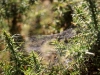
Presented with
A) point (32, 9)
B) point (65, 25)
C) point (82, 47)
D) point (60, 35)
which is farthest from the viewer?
point (32, 9)

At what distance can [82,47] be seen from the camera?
3.51 meters

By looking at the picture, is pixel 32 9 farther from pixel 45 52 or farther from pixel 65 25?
pixel 45 52

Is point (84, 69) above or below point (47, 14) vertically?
below

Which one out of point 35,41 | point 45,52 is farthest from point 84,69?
point 35,41

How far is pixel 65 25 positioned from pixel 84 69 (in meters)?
2.01

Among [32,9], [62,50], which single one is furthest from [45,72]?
[32,9]

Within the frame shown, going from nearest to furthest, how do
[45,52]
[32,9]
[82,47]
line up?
1. [82,47]
2. [45,52]
3. [32,9]

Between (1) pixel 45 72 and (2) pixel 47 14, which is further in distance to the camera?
(2) pixel 47 14

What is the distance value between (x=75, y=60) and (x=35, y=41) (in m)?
1.46

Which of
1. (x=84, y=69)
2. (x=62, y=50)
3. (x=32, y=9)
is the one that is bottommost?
(x=84, y=69)

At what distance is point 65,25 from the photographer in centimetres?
551

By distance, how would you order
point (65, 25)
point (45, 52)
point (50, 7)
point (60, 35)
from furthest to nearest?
point (50, 7) → point (65, 25) → point (60, 35) → point (45, 52)

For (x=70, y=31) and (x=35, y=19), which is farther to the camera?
(x=35, y=19)

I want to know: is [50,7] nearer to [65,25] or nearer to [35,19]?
[35,19]
